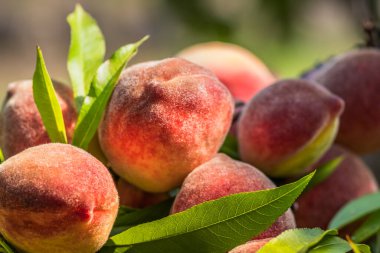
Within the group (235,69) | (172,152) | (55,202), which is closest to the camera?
(55,202)

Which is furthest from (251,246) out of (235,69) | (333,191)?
(235,69)

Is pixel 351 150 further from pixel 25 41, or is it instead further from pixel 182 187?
pixel 25 41

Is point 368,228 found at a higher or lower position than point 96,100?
lower

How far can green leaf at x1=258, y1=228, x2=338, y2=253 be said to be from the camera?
0.47 meters

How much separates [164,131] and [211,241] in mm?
99

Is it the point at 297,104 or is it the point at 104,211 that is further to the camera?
the point at 297,104

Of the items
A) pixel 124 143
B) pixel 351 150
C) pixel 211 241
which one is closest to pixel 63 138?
pixel 124 143

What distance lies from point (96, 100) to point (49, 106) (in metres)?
0.04

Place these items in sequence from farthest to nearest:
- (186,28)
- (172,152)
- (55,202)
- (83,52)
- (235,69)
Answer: (186,28)
(235,69)
(83,52)
(172,152)
(55,202)

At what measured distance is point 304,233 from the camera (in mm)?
484

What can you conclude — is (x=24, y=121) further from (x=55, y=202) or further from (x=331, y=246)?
(x=331, y=246)

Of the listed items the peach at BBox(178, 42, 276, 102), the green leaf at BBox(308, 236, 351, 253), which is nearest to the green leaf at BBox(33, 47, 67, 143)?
the green leaf at BBox(308, 236, 351, 253)

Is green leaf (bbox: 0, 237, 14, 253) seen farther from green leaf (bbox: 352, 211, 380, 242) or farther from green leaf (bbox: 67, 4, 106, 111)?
green leaf (bbox: 352, 211, 380, 242)

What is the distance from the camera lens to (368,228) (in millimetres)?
673
